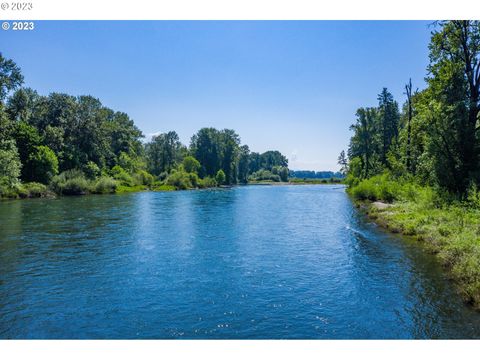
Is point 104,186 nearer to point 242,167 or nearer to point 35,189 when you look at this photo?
point 35,189

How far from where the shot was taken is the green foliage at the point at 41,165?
229 feet

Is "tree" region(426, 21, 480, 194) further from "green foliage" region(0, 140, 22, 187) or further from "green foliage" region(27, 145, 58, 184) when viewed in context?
"green foliage" region(27, 145, 58, 184)

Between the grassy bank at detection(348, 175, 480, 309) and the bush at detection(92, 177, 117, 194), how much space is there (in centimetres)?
6247

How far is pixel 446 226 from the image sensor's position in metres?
19.9

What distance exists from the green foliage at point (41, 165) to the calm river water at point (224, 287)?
48.8m

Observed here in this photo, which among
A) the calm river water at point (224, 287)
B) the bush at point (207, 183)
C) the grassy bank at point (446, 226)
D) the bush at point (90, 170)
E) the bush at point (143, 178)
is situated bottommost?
the calm river water at point (224, 287)

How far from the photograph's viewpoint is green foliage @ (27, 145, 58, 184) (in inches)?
2746

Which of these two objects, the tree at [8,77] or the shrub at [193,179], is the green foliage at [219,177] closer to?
the shrub at [193,179]

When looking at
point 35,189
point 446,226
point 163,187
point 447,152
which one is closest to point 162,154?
point 163,187

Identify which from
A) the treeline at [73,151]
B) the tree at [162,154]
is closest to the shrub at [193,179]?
the treeline at [73,151]

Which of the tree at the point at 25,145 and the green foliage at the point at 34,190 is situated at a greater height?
the tree at the point at 25,145

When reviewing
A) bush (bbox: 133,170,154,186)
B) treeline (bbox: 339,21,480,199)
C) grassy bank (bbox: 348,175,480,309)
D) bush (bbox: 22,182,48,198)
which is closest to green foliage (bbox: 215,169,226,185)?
bush (bbox: 133,170,154,186)

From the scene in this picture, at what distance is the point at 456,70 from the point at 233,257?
23918mm

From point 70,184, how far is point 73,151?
15.1 metres
